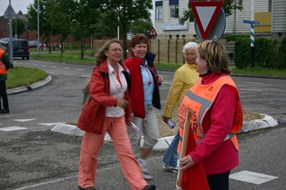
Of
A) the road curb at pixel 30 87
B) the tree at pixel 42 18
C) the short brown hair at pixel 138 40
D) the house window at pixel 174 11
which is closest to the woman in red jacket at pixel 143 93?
the short brown hair at pixel 138 40

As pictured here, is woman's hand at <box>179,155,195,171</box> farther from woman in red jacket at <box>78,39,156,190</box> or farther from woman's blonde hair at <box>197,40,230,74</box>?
woman in red jacket at <box>78,39,156,190</box>

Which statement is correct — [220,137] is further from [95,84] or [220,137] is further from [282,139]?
[282,139]

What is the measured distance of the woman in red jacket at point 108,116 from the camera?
535cm

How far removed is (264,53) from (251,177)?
78.4 feet

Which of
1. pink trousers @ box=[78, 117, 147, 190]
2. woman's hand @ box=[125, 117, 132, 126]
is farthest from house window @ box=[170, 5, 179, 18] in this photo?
pink trousers @ box=[78, 117, 147, 190]

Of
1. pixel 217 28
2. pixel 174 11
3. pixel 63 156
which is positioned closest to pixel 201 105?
pixel 63 156

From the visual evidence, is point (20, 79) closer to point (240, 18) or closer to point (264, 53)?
point (264, 53)

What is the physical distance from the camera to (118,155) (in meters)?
5.49

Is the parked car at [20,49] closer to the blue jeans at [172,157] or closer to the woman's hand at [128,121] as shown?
the blue jeans at [172,157]

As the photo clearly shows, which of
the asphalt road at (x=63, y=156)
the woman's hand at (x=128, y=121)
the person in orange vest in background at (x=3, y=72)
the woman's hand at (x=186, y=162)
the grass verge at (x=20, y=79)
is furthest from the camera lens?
the grass verge at (x=20, y=79)

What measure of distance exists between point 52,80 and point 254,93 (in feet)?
34.4

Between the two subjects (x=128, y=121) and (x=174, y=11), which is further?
(x=174, y=11)

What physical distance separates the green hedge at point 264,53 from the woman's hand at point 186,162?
2625cm

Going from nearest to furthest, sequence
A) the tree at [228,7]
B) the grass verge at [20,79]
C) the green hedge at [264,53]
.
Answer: the grass verge at [20,79] → the green hedge at [264,53] → the tree at [228,7]
